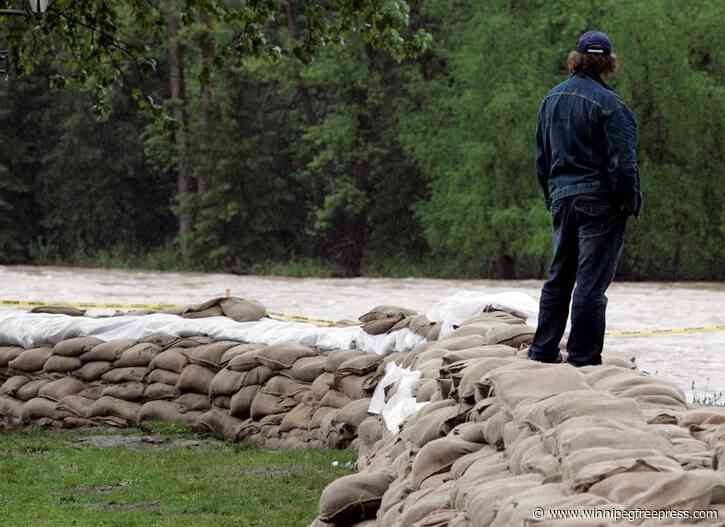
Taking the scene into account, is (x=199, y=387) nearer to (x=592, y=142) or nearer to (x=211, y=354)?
(x=211, y=354)

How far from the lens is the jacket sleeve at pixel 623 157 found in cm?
701

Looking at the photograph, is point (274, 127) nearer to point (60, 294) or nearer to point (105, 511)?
point (60, 294)

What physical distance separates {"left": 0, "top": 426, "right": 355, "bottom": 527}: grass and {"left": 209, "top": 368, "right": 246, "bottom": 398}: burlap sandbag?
59 centimetres

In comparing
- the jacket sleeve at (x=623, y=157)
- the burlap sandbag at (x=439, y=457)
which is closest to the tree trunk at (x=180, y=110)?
the jacket sleeve at (x=623, y=157)

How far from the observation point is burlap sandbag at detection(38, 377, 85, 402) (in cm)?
1193

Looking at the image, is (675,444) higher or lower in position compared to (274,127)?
lower

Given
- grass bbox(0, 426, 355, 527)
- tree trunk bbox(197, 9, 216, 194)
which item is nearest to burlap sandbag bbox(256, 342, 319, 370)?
grass bbox(0, 426, 355, 527)

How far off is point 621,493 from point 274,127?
29.2 m

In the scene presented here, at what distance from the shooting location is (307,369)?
1095 centimetres

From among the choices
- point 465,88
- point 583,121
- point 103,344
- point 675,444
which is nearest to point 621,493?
point 675,444

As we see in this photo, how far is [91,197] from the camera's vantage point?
35562mm

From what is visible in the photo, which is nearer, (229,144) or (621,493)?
(621,493)

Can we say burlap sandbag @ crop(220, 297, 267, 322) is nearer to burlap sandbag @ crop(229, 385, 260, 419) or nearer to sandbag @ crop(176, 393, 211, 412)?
sandbag @ crop(176, 393, 211, 412)

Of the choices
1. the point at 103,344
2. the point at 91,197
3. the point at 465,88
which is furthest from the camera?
the point at 91,197
